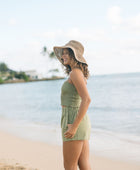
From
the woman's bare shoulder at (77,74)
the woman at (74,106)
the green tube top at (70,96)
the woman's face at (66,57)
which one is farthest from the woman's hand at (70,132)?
the woman's face at (66,57)

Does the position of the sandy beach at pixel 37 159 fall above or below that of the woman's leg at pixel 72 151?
below

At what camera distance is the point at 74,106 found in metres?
2.27

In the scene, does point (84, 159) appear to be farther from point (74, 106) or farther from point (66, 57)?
point (66, 57)

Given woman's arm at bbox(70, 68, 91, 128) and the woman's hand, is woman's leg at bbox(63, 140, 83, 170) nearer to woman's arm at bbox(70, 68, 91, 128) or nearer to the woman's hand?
the woman's hand

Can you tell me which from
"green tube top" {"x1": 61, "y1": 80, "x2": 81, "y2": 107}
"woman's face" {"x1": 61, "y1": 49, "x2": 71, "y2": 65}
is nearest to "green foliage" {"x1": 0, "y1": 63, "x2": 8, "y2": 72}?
"woman's face" {"x1": 61, "y1": 49, "x2": 71, "y2": 65}

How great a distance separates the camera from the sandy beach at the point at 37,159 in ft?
14.1

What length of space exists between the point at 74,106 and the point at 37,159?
9.57 ft

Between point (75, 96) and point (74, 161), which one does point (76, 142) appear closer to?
point (74, 161)

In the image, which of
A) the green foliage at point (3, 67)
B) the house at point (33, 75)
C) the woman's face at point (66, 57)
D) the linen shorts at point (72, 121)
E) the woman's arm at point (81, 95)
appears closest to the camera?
the woman's arm at point (81, 95)

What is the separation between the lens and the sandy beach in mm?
4309

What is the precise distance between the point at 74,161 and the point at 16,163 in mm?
2346

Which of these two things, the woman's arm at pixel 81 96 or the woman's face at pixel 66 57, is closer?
the woman's arm at pixel 81 96

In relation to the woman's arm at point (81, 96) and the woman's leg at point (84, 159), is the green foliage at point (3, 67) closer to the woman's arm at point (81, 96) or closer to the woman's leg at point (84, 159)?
the woman's leg at point (84, 159)

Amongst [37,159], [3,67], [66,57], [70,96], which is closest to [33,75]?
[3,67]
